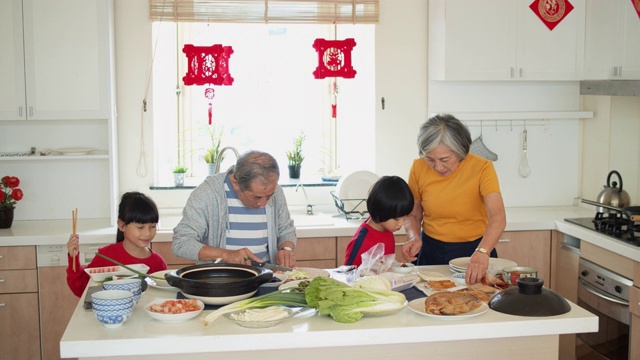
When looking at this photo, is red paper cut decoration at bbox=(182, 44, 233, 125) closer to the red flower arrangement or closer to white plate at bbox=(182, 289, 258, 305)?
the red flower arrangement

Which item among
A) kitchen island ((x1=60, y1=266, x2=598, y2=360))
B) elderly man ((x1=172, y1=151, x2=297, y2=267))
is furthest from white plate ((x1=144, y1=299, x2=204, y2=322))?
elderly man ((x1=172, y1=151, x2=297, y2=267))

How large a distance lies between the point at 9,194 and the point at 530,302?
3270 millimetres

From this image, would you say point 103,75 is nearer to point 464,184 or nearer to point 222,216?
point 222,216

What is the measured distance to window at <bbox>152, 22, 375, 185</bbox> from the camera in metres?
5.30

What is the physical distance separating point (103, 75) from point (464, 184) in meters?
2.24

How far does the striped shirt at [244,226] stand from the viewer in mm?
3404

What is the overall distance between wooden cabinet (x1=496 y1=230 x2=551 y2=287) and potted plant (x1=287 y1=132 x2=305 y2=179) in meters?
1.42

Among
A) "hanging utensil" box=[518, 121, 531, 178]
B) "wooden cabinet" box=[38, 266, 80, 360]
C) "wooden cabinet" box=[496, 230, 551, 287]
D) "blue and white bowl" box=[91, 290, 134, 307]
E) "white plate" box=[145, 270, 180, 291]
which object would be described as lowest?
"wooden cabinet" box=[38, 266, 80, 360]

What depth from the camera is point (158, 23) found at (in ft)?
16.5

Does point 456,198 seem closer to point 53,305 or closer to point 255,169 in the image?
point 255,169

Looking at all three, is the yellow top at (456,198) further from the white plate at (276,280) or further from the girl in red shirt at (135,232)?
the girl in red shirt at (135,232)

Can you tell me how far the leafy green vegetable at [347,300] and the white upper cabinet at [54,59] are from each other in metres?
2.41

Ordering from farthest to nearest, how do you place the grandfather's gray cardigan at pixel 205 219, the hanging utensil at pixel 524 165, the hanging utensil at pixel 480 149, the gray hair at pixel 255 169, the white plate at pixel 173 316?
the hanging utensil at pixel 524 165
the hanging utensil at pixel 480 149
the grandfather's gray cardigan at pixel 205 219
the gray hair at pixel 255 169
the white plate at pixel 173 316

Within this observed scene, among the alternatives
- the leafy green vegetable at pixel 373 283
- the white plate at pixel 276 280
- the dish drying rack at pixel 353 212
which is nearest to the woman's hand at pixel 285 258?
the white plate at pixel 276 280
